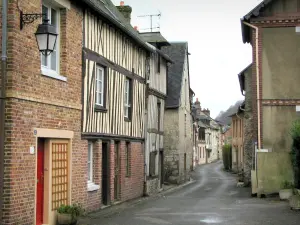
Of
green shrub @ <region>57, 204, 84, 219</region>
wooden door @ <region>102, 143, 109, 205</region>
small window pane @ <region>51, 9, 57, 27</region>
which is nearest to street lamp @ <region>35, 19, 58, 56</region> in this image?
small window pane @ <region>51, 9, 57, 27</region>

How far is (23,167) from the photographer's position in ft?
35.4

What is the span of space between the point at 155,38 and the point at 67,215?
56.4ft

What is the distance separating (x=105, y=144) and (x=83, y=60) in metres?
3.67

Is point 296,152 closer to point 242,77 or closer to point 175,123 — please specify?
point 242,77

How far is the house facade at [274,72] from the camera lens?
67.3ft

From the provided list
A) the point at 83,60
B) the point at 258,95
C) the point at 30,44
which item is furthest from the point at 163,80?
the point at 30,44

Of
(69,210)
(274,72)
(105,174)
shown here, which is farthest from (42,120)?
(274,72)

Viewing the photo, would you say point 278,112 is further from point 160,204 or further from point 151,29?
point 151,29

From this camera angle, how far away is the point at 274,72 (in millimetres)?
20719

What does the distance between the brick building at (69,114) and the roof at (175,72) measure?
35.6ft

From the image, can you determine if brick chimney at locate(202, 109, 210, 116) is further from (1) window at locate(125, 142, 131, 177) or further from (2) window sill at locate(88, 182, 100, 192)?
(2) window sill at locate(88, 182, 100, 192)

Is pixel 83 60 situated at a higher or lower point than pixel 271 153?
higher

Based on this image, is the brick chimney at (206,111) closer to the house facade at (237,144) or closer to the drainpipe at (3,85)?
the house facade at (237,144)

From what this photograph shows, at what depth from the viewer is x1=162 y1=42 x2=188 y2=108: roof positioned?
102 feet
